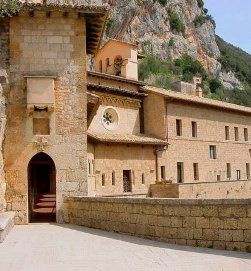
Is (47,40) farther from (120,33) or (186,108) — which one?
(120,33)

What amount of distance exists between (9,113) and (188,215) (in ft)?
22.4

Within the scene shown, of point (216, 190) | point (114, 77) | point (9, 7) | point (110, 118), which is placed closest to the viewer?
point (9, 7)

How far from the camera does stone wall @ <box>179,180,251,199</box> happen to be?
25725 millimetres

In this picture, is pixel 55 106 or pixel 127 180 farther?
pixel 127 180

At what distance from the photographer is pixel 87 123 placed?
630 inches

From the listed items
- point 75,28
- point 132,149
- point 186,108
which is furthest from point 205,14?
point 75,28

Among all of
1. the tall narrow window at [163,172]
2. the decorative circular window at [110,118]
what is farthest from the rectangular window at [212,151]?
the decorative circular window at [110,118]

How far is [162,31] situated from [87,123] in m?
66.2

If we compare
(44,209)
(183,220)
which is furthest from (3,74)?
(44,209)

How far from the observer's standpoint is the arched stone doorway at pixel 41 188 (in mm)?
16250

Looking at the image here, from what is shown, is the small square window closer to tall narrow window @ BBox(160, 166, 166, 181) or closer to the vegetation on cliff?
tall narrow window @ BBox(160, 166, 166, 181)

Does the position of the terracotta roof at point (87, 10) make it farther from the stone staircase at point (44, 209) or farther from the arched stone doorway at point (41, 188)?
the stone staircase at point (44, 209)

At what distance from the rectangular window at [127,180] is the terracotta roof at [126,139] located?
1.97 meters

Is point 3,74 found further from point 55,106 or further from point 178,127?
point 178,127
